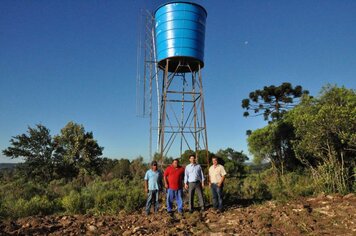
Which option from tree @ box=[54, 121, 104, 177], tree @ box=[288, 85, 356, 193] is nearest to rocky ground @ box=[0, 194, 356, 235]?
tree @ box=[288, 85, 356, 193]

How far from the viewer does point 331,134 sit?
1241cm

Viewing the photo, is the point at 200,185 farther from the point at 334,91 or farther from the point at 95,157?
the point at 95,157

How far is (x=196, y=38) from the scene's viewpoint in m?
14.1

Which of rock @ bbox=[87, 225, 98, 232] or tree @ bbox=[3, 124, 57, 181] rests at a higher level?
tree @ bbox=[3, 124, 57, 181]

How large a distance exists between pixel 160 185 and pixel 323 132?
6.38 m

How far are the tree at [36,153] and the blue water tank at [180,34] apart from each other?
46.6 feet

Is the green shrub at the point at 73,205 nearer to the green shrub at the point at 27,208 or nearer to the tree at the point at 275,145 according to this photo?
the green shrub at the point at 27,208

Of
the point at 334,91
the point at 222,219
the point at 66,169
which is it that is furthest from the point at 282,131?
the point at 66,169

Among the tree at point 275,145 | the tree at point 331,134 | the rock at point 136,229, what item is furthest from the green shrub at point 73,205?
the tree at point 275,145

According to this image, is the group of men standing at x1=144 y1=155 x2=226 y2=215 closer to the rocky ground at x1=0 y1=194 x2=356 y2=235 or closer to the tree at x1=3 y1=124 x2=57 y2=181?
the rocky ground at x1=0 y1=194 x2=356 y2=235

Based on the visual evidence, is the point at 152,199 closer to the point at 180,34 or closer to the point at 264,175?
the point at 180,34

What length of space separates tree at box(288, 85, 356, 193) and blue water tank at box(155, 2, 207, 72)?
4.95m

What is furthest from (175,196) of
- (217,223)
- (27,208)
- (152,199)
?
(27,208)

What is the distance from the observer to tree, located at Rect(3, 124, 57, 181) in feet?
79.8
